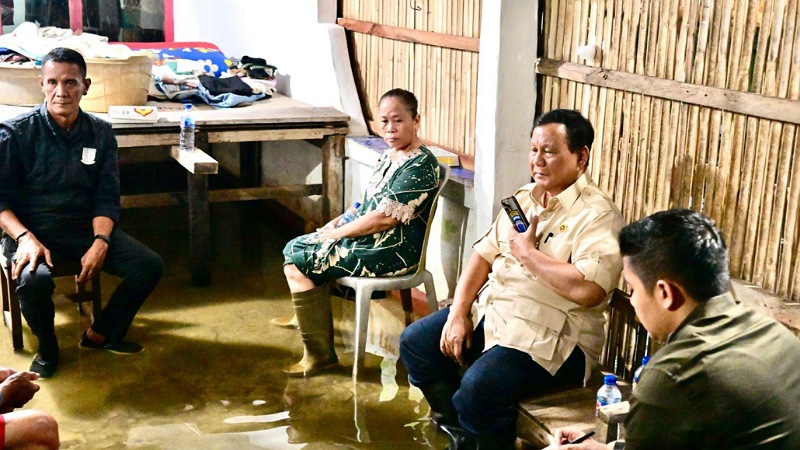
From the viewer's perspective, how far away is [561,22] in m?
3.92

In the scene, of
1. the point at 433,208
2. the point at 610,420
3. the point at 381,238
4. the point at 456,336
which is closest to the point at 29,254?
the point at 381,238

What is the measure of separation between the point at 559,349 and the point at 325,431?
1.06m

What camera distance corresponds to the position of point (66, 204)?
14.3 feet

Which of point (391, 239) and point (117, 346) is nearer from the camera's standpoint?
point (391, 239)

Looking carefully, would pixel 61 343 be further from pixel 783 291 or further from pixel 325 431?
pixel 783 291

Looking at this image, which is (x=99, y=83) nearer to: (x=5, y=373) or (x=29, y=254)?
(x=29, y=254)

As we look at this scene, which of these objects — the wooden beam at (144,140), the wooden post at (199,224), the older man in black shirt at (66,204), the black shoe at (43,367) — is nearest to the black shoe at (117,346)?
the older man in black shirt at (66,204)

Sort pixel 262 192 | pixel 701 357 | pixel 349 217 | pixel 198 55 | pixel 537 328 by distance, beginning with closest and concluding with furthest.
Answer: pixel 701 357, pixel 537 328, pixel 349 217, pixel 262 192, pixel 198 55

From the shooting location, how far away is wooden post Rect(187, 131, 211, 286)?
5.33 m

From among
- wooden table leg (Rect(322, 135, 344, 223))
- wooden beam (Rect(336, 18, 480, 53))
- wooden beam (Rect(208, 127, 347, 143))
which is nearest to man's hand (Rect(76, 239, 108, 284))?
wooden beam (Rect(208, 127, 347, 143))

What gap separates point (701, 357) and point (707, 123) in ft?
5.09

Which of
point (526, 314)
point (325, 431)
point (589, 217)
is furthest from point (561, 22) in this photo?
point (325, 431)

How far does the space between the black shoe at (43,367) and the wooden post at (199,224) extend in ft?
4.47

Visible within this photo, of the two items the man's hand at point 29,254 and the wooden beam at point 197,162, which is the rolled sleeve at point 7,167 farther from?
the wooden beam at point 197,162
